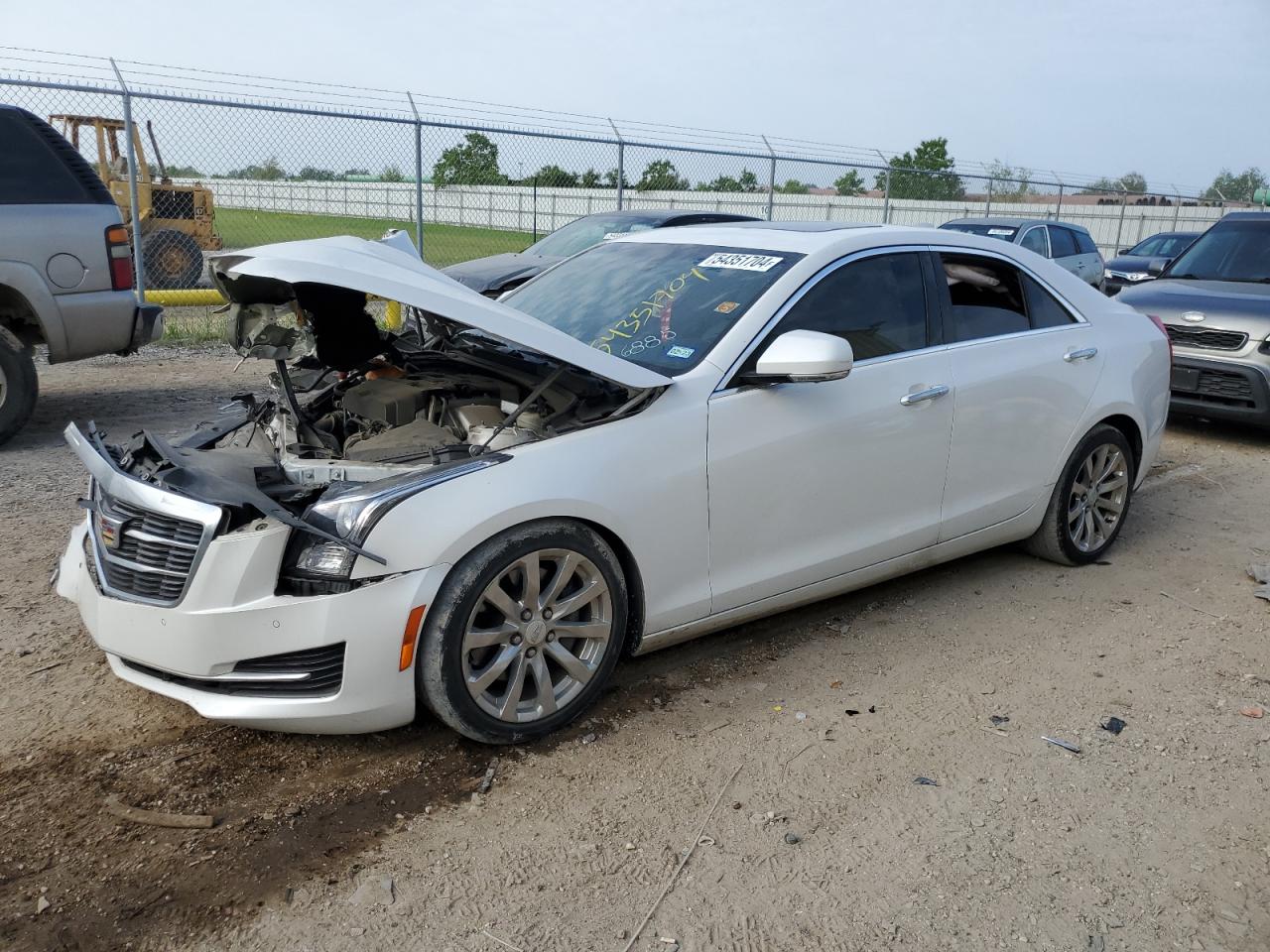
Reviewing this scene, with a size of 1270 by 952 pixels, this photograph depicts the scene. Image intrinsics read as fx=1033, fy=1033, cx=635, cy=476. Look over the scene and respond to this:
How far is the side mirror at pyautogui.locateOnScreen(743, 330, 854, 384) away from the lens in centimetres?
351

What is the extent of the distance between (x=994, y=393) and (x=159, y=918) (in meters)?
3.60

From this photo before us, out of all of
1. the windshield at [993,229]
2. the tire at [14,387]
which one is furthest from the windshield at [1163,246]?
the tire at [14,387]

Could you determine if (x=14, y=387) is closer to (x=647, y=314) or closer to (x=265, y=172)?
(x=647, y=314)

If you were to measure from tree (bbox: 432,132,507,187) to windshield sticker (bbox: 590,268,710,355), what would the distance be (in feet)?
29.8

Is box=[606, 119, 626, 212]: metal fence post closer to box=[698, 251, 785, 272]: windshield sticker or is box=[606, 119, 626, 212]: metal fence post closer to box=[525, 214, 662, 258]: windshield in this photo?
box=[525, 214, 662, 258]: windshield

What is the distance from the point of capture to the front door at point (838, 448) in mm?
3652

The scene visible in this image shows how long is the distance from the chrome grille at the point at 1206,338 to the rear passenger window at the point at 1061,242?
6.68m

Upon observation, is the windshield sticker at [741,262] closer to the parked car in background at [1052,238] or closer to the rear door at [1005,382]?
the rear door at [1005,382]

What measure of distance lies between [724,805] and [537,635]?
0.77 m

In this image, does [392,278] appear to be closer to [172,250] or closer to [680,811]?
[680,811]

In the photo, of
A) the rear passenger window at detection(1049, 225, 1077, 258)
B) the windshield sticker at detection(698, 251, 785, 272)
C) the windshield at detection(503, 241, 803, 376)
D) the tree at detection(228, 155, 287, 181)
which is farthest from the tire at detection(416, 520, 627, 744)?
the rear passenger window at detection(1049, 225, 1077, 258)

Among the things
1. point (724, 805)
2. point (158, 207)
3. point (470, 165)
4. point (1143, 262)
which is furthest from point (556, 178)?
point (724, 805)

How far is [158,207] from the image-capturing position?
1805 cm

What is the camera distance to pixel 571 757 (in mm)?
3287
